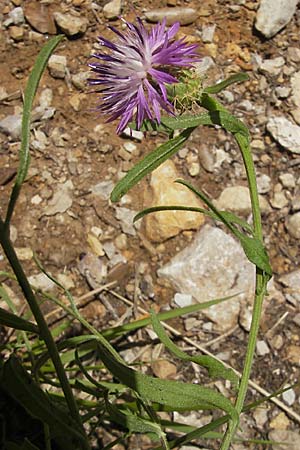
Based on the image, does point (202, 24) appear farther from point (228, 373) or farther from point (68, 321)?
point (228, 373)

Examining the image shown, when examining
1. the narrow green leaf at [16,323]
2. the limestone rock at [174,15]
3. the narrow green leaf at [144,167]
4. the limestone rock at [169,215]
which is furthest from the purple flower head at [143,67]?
the limestone rock at [174,15]

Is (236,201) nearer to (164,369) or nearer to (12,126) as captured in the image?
(164,369)

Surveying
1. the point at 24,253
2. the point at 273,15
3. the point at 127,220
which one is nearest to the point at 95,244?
the point at 127,220

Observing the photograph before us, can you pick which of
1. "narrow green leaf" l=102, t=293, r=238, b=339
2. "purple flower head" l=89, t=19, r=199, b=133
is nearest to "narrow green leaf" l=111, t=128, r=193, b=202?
"purple flower head" l=89, t=19, r=199, b=133

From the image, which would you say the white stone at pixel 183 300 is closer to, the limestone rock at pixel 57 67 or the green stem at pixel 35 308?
the green stem at pixel 35 308

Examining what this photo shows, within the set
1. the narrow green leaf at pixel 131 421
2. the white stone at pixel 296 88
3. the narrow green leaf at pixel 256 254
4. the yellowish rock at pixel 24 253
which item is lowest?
the yellowish rock at pixel 24 253

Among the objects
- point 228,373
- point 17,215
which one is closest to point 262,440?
point 228,373
